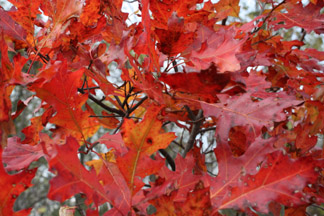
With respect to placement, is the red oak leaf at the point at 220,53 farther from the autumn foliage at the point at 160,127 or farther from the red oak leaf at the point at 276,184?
the red oak leaf at the point at 276,184

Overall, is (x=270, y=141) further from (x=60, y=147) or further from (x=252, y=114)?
(x=60, y=147)

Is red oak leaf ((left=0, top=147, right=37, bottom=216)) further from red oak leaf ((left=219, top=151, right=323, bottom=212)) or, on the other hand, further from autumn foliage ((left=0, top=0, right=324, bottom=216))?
red oak leaf ((left=219, top=151, right=323, bottom=212))

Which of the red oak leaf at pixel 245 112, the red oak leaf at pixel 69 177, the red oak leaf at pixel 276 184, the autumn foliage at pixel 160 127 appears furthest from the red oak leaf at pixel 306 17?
the red oak leaf at pixel 69 177

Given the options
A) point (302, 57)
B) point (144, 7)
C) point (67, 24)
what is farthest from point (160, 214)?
point (302, 57)

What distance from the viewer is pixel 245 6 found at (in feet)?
10.8

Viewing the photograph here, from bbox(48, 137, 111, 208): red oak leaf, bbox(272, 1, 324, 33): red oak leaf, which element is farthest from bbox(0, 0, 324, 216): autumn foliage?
bbox(272, 1, 324, 33): red oak leaf

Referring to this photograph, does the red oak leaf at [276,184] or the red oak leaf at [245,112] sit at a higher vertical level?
the red oak leaf at [245,112]

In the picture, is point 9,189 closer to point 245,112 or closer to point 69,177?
point 69,177

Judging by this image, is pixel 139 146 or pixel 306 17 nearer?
pixel 139 146

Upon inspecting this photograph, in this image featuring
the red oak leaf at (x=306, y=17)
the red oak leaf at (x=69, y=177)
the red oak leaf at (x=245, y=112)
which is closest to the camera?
the red oak leaf at (x=69, y=177)

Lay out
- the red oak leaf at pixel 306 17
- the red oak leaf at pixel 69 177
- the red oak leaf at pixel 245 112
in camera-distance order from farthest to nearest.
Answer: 1. the red oak leaf at pixel 306 17
2. the red oak leaf at pixel 245 112
3. the red oak leaf at pixel 69 177

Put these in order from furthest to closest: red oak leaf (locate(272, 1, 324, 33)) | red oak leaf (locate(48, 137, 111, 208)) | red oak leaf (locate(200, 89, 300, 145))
Answer: red oak leaf (locate(272, 1, 324, 33)) < red oak leaf (locate(200, 89, 300, 145)) < red oak leaf (locate(48, 137, 111, 208))

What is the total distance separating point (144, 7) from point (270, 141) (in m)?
0.29

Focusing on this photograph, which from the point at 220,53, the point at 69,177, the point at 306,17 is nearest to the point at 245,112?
the point at 220,53
